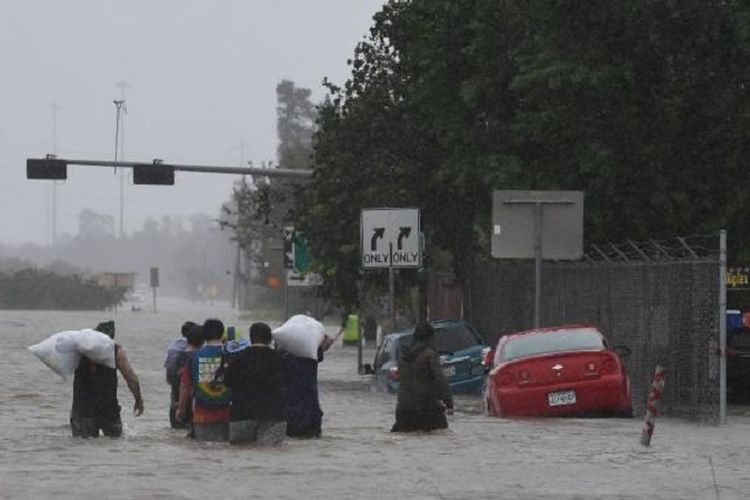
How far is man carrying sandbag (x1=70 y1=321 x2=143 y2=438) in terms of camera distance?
20.8 m

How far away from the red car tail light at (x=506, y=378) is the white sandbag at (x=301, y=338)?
5610 millimetres

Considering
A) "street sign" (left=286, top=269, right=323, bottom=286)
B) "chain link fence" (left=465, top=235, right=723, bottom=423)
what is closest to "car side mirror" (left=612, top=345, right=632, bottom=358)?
"chain link fence" (left=465, top=235, right=723, bottom=423)

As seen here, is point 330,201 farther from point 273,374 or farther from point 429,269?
point 273,374

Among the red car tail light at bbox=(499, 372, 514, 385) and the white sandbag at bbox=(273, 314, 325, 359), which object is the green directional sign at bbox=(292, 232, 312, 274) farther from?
the white sandbag at bbox=(273, 314, 325, 359)

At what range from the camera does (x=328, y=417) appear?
27625 millimetres

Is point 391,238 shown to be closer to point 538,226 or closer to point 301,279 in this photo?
point 538,226

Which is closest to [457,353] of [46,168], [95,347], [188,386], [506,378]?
A: [506,378]

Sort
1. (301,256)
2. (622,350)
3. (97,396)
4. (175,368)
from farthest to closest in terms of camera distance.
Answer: (301,256) → (622,350) → (175,368) → (97,396)

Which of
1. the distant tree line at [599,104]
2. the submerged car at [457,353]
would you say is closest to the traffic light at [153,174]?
the distant tree line at [599,104]

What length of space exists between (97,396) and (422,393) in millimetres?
3608

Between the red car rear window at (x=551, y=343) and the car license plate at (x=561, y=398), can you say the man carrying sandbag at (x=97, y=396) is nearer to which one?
the car license plate at (x=561, y=398)

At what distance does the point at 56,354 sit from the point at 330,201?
22.6m

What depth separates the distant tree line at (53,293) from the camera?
157 metres

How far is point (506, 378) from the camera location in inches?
1033
